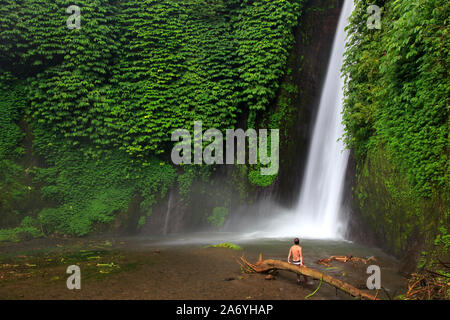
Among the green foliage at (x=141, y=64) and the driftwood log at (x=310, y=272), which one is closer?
the driftwood log at (x=310, y=272)

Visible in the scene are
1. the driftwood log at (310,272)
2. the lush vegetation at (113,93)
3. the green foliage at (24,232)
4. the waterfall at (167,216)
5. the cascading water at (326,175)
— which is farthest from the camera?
the waterfall at (167,216)

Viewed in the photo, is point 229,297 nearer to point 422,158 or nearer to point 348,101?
point 422,158

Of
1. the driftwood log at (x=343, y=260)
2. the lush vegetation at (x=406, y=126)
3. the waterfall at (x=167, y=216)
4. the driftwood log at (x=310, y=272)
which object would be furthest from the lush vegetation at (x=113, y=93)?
the driftwood log at (x=310, y=272)

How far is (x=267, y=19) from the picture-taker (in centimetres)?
1269

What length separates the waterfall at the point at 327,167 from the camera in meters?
10.8

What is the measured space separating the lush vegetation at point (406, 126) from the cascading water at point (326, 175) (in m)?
2.12

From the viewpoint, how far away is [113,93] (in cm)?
1234

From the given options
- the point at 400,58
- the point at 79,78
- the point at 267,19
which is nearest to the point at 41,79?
the point at 79,78

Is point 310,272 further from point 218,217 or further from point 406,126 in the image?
point 218,217

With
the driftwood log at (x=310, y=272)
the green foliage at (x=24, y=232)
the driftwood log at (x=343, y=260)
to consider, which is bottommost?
the green foliage at (x=24, y=232)

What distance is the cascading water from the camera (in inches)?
424

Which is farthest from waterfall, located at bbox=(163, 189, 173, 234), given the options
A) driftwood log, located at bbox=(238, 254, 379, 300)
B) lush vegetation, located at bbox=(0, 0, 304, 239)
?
driftwood log, located at bbox=(238, 254, 379, 300)

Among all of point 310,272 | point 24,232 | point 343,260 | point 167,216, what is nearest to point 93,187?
point 24,232

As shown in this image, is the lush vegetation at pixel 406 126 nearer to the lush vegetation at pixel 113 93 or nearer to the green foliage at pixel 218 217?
the lush vegetation at pixel 113 93
